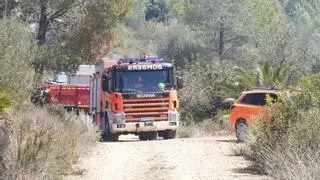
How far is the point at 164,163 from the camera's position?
639 inches

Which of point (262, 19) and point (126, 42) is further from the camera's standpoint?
point (126, 42)

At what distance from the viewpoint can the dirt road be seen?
14.1 meters

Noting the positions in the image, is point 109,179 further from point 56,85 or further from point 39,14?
point 56,85

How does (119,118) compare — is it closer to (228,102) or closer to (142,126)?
(142,126)

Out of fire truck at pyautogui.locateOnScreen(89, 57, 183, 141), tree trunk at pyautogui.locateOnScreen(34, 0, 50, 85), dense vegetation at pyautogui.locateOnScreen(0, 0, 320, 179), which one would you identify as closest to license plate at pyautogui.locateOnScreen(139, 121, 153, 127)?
fire truck at pyautogui.locateOnScreen(89, 57, 183, 141)

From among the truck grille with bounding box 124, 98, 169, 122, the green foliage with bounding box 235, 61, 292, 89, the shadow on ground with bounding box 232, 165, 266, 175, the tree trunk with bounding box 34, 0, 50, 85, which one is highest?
the tree trunk with bounding box 34, 0, 50, 85

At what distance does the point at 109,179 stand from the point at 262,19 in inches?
1765

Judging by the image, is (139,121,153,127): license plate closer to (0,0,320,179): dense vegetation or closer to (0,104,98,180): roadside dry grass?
(0,0,320,179): dense vegetation

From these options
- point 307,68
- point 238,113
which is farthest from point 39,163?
point 307,68

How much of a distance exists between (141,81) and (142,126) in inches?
67.3

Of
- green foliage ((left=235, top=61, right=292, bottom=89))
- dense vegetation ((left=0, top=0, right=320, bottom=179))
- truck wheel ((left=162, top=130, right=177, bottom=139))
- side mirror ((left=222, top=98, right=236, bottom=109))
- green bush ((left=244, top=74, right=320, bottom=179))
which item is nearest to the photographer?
green bush ((left=244, top=74, right=320, bottom=179))

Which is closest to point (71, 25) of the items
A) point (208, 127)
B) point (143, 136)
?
point (143, 136)

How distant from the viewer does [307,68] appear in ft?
121

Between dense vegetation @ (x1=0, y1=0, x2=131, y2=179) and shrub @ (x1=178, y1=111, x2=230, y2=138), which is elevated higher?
dense vegetation @ (x1=0, y1=0, x2=131, y2=179)
